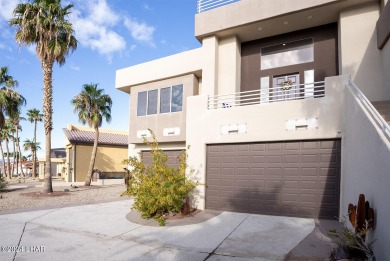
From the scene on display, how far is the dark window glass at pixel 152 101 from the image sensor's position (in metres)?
16.2

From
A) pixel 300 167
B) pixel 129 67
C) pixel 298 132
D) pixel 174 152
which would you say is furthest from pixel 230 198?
pixel 129 67

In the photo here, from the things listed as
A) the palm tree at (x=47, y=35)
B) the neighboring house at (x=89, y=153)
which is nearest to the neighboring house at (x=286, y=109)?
the palm tree at (x=47, y=35)

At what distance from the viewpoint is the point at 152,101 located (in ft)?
53.8

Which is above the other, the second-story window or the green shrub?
the second-story window

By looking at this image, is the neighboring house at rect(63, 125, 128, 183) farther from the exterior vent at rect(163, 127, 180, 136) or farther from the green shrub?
the green shrub

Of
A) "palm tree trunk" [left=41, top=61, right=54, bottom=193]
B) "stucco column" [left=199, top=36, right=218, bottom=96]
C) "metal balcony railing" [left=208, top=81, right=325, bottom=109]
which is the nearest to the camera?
"metal balcony railing" [left=208, top=81, right=325, bottom=109]

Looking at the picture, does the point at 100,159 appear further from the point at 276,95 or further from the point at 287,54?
the point at 276,95

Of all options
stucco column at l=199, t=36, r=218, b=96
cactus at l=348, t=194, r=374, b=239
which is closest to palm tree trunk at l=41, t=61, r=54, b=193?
stucco column at l=199, t=36, r=218, b=96

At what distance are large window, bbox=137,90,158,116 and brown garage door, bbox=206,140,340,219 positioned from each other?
648cm

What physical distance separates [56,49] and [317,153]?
53.4ft

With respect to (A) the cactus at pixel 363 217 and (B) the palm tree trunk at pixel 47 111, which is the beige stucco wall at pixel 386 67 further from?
(B) the palm tree trunk at pixel 47 111

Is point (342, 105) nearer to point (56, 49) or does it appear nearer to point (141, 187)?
point (141, 187)

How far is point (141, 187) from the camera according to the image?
30.9ft

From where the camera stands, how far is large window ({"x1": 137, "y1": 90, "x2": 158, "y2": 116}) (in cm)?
1628
